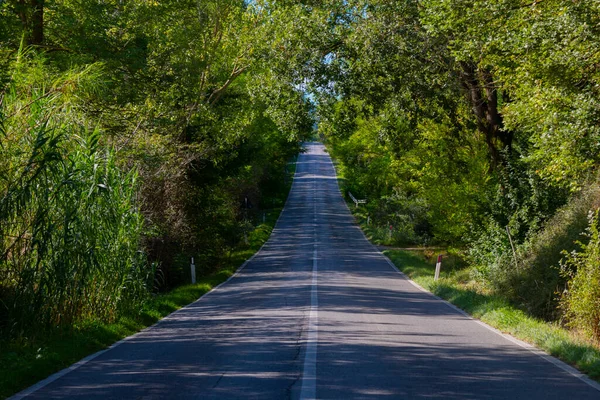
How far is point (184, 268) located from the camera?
26016mm

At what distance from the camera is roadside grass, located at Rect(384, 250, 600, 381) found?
9.24m

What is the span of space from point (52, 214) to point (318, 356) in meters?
4.59

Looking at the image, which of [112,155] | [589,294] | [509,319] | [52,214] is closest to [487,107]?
[509,319]

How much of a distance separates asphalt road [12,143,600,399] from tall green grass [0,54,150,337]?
Answer: 1.24 metres

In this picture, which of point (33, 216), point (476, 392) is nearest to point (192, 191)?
point (33, 216)

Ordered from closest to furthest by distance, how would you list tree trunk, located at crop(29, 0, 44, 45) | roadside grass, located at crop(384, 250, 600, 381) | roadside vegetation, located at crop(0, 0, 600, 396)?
roadside grass, located at crop(384, 250, 600, 381)
roadside vegetation, located at crop(0, 0, 600, 396)
tree trunk, located at crop(29, 0, 44, 45)

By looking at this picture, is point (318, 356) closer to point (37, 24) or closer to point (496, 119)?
point (37, 24)

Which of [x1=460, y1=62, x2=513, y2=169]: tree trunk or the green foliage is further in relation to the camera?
[x1=460, y1=62, x2=513, y2=169]: tree trunk

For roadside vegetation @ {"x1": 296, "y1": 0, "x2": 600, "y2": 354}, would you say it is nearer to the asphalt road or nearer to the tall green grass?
the asphalt road

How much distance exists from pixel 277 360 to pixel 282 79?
12.1 m

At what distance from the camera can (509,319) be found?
42.5ft

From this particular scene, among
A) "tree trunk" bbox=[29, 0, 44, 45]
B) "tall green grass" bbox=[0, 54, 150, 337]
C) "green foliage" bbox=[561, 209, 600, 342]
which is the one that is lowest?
"green foliage" bbox=[561, 209, 600, 342]

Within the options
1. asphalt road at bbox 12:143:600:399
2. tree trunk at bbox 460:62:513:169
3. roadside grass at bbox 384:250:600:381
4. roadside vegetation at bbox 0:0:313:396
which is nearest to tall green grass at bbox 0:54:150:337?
roadside vegetation at bbox 0:0:313:396

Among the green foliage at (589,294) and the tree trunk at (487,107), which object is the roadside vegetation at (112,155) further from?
the green foliage at (589,294)
